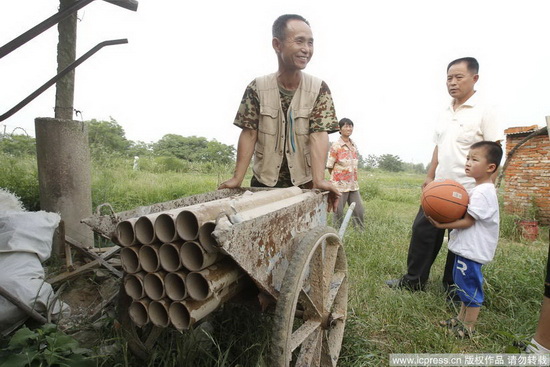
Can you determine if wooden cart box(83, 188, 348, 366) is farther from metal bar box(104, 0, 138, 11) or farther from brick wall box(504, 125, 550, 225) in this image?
brick wall box(504, 125, 550, 225)

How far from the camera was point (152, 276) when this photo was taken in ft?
4.14

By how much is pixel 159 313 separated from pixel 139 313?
8 centimetres

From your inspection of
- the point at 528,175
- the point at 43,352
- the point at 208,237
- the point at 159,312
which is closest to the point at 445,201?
the point at 208,237

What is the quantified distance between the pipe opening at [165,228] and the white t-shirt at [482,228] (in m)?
2.09

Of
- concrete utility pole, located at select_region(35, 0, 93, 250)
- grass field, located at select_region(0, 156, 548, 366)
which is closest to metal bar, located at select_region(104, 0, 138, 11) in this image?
concrete utility pole, located at select_region(35, 0, 93, 250)

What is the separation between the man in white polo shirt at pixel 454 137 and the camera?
2.83 m

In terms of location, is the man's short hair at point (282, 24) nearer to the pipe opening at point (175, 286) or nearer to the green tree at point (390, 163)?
the pipe opening at point (175, 286)

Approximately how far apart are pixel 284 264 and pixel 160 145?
95.5 ft

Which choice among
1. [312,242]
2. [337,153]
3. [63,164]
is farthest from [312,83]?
[337,153]

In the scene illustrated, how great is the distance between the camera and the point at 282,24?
8.51 ft

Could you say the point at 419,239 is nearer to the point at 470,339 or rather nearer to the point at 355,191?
the point at 470,339

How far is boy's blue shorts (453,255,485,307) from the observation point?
246 centimetres

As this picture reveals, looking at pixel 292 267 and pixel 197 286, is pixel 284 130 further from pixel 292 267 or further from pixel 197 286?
pixel 197 286

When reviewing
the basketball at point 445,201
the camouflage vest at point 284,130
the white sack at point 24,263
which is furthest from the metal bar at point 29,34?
the basketball at point 445,201
